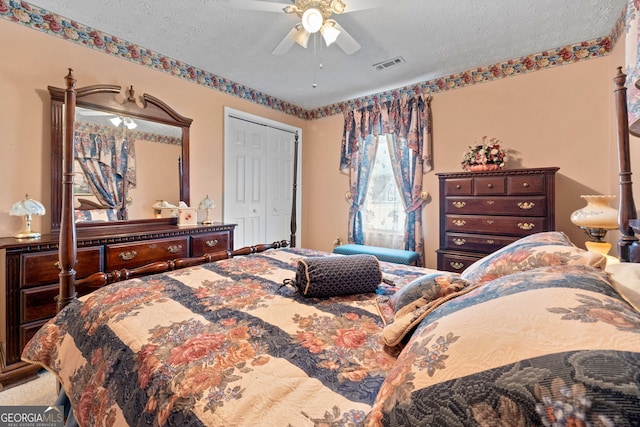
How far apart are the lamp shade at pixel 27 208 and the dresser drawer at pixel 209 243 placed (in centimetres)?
115

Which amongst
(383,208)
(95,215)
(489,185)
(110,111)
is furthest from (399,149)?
(95,215)

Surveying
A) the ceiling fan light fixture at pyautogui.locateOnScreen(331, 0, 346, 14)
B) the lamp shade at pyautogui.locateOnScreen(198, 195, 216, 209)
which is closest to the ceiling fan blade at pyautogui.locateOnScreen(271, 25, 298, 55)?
the ceiling fan light fixture at pyautogui.locateOnScreen(331, 0, 346, 14)

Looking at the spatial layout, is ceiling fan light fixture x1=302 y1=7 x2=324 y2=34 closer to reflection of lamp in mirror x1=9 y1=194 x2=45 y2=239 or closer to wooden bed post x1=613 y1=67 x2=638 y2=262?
wooden bed post x1=613 y1=67 x2=638 y2=262

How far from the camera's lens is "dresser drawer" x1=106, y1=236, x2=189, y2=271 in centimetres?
232

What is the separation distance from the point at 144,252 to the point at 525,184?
345 cm

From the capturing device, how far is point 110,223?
104 inches

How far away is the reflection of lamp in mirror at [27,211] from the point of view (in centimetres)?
207

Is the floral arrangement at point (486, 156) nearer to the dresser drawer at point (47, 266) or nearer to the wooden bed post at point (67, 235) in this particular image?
the wooden bed post at point (67, 235)

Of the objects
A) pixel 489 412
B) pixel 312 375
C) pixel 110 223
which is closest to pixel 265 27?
pixel 110 223

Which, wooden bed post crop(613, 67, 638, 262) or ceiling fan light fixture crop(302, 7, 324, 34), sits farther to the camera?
ceiling fan light fixture crop(302, 7, 324, 34)

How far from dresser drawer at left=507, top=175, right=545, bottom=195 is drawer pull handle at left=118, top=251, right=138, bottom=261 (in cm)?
341

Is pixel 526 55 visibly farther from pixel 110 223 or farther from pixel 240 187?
pixel 110 223

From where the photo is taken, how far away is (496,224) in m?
2.72

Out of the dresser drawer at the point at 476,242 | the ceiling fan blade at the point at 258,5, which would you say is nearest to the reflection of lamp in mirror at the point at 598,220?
the dresser drawer at the point at 476,242
